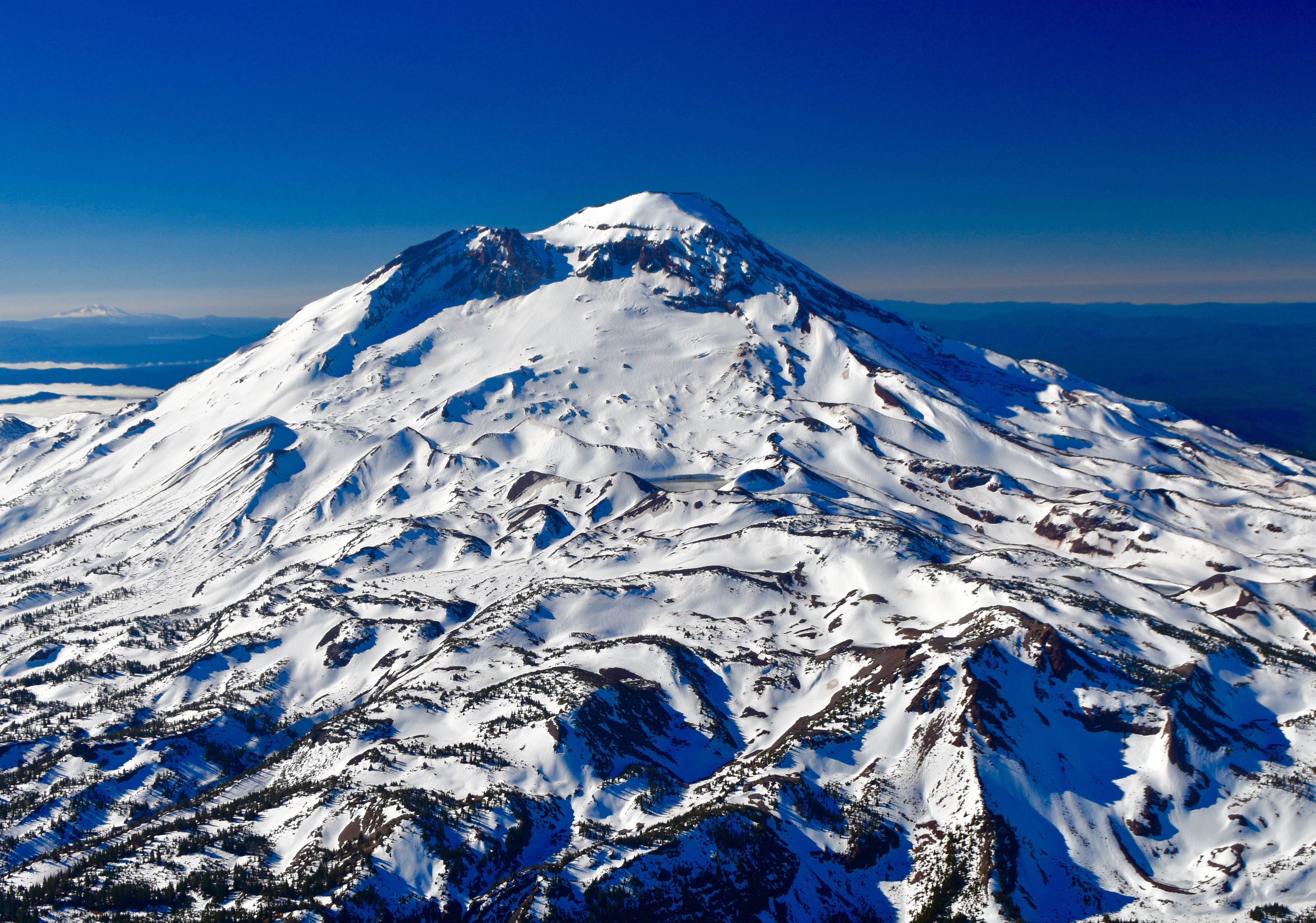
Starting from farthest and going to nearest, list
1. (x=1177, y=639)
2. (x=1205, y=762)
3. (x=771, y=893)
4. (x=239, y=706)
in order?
(x=239, y=706) < (x=1177, y=639) < (x=1205, y=762) < (x=771, y=893)

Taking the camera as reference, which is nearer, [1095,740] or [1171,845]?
[1171,845]

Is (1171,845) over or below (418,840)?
below

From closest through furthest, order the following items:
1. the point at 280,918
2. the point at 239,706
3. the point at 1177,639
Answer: the point at 280,918 < the point at 1177,639 < the point at 239,706

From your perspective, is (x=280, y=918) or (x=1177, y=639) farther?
(x=1177, y=639)

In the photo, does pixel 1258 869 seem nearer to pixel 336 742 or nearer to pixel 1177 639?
pixel 1177 639

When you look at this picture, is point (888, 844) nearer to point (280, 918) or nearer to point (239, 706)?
point (280, 918)

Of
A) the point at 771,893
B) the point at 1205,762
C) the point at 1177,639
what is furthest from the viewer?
the point at 1177,639

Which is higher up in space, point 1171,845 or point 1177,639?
point 1177,639

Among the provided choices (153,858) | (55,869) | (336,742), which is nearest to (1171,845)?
(336,742)

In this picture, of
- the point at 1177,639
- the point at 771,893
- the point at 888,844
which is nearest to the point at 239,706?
the point at 771,893
